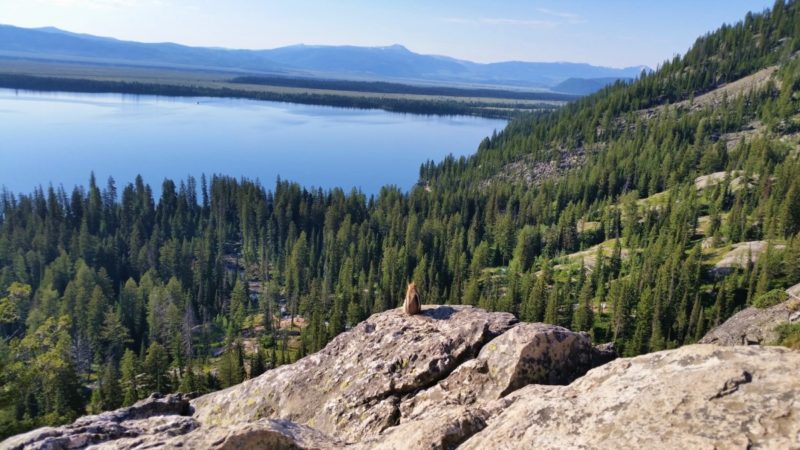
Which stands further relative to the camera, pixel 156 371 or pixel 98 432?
pixel 156 371

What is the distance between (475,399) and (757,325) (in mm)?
42499

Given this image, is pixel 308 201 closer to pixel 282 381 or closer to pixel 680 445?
pixel 282 381

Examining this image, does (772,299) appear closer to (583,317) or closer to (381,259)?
(583,317)

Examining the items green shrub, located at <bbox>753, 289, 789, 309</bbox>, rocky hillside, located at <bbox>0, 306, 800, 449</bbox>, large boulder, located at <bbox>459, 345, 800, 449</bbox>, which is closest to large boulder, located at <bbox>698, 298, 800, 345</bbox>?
green shrub, located at <bbox>753, 289, 789, 309</bbox>

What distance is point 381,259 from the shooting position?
112m

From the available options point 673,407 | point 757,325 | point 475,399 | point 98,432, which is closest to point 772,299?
point 757,325

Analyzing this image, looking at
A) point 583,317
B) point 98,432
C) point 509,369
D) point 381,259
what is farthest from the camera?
point 381,259

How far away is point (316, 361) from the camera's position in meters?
20.5

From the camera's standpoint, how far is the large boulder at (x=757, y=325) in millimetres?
40438

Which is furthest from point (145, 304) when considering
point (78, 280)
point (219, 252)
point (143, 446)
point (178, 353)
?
point (143, 446)

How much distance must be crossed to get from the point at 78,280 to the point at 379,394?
83.3 meters

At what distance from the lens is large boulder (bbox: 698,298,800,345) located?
40.4 m

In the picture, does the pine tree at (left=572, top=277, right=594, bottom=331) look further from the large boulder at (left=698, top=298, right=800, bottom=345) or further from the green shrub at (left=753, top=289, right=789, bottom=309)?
the green shrub at (left=753, top=289, right=789, bottom=309)

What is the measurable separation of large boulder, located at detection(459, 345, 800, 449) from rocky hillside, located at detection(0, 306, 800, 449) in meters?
0.03
